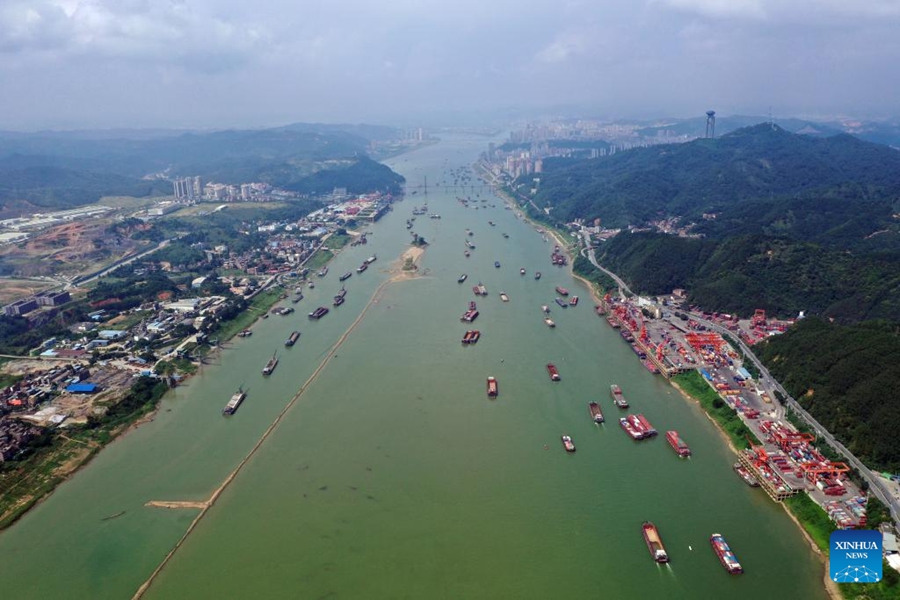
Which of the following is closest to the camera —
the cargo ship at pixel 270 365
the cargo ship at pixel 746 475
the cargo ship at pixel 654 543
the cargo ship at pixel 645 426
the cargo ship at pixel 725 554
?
the cargo ship at pixel 725 554

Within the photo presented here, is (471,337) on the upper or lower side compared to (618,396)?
upper

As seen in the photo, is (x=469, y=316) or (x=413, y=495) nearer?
→ (x=413, y=495)

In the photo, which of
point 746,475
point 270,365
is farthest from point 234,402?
point 746,475

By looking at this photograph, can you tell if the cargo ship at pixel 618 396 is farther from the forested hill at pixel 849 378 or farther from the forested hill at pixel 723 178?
the forested hill at pixel 723 178

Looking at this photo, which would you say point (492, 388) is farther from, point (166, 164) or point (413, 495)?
point (166, 164)

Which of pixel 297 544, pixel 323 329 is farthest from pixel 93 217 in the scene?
pixel 297 544

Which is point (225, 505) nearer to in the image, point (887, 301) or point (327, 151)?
point (887, 301)

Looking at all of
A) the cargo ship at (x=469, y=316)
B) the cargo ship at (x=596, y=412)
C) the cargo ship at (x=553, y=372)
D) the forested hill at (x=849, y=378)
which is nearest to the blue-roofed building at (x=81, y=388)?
the cargo ship at (x=469, y=316)
